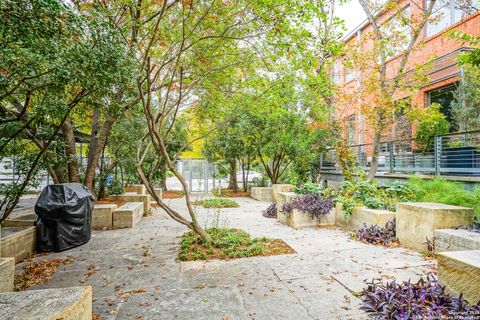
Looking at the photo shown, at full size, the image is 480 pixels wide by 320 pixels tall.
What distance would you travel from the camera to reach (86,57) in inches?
115

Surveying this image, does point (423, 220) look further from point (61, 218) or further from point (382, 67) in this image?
point (382, 67)

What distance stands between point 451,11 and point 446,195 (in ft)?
29.6

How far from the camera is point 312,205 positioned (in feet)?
20.2

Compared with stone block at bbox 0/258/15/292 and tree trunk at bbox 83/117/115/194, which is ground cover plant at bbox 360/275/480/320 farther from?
tree trunk at bbox 83/117/115/194

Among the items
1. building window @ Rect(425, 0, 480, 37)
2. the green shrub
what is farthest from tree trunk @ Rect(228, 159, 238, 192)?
building window @ Rect(425, 0, 480, 37)

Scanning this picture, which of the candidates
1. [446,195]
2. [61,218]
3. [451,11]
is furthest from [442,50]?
[61,218]

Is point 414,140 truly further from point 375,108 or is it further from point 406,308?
point 406,308

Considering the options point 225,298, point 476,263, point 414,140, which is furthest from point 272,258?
point 414,140

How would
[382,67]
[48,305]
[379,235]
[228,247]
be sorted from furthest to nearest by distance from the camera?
[382,67]
[379,235]
[228,247]
[48,305]

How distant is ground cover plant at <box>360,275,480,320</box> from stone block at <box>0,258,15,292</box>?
3529 mm

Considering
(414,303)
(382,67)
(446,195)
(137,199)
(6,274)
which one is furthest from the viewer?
(382,67)

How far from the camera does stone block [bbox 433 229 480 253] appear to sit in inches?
128

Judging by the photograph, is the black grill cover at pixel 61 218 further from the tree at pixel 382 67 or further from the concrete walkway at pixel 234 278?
the tree at pixel 382 67

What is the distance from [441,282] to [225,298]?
215 centimetres
